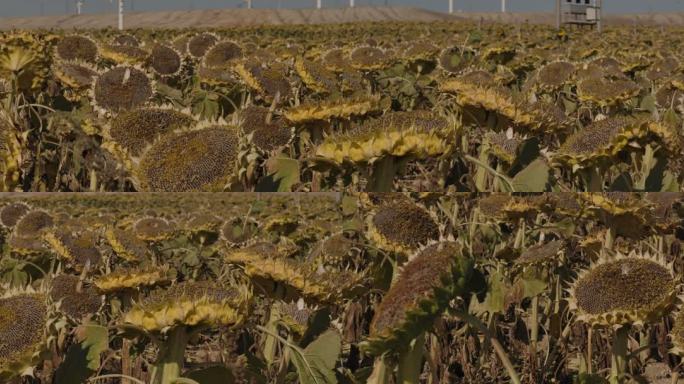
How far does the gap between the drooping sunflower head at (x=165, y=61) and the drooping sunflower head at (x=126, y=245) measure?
4.52 ft

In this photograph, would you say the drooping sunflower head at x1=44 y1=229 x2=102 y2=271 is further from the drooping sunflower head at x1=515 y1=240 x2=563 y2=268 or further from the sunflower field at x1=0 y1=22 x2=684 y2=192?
the drooping sunflower head at x1=515 y1=240 x2=563 y2=268

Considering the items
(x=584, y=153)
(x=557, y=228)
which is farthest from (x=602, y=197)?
(x=557, y=228)

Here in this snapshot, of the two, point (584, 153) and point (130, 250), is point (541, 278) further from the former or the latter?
point (130, 250)

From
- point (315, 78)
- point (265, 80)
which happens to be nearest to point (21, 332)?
point (265, 80)

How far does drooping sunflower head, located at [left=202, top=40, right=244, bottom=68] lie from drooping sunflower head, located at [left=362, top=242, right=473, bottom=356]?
7.98ft

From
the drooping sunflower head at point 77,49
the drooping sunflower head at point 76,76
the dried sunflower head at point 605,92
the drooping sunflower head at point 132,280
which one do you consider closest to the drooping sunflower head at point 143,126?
the drooping sunflower head at point 132,280

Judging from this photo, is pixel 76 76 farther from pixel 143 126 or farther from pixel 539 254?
pixel 539 254

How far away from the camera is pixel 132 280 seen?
1.43 meters

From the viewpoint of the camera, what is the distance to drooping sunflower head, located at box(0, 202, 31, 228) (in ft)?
6.69

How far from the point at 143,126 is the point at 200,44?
2.55 meters

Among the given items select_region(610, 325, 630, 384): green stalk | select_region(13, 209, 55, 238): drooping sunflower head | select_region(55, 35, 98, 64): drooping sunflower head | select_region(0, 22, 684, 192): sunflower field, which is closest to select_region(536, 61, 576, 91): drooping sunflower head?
select_region(0, 22, 684, 192): sunflower field

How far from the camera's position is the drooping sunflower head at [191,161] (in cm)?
129

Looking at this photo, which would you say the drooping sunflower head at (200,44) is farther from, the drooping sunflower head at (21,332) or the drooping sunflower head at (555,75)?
the drooping sunflower head at (21,332)

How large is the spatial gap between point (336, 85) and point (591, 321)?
4.20ft
